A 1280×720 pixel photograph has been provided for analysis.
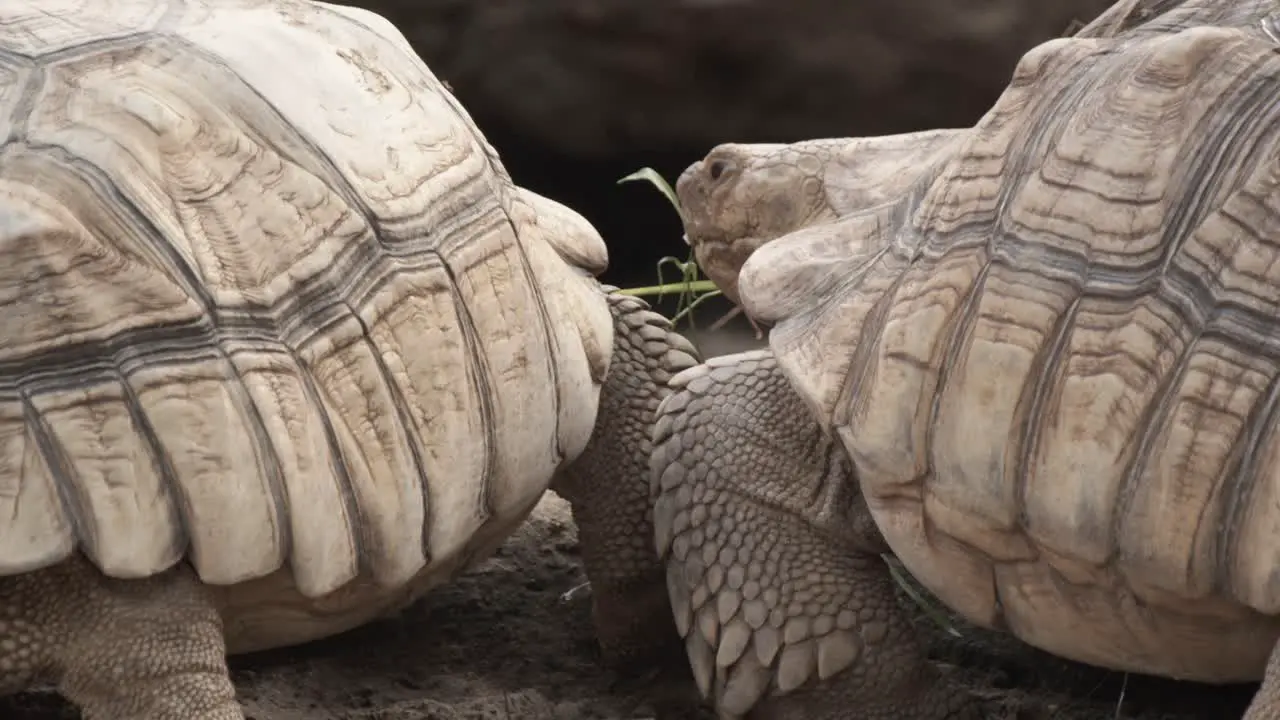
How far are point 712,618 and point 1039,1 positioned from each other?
8.54 ft

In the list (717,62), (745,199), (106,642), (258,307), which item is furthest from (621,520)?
(717,62)

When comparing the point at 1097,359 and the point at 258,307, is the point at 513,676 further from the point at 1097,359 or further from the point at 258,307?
the point at 1097,359

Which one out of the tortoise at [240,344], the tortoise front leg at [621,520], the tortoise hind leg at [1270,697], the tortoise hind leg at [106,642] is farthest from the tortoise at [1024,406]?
the tortoise hind leg at [106,642]

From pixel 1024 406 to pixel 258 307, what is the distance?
3.18ft

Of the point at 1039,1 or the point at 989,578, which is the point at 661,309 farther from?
the point at 989,578

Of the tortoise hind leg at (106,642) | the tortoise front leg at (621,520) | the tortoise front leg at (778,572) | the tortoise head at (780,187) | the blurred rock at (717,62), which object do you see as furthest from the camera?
the blurred rock at (717,62)

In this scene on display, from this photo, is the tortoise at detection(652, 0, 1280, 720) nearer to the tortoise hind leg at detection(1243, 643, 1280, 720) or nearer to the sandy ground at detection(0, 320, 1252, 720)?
the tortoise hind leg at detection(1243, 643, 1280, 720)

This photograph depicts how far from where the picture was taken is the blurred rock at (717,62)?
15.7 feet

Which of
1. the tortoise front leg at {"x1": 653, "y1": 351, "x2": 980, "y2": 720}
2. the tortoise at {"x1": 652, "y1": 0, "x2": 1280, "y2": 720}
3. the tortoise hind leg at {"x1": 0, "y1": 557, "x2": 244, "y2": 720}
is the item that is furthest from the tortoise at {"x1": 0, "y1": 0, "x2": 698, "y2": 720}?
the tortoise at {"x1": 652, "y1": 0, "x2": 1280, "y2": 720}

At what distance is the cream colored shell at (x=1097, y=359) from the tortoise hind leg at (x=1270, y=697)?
0.08 metres

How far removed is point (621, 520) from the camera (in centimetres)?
295

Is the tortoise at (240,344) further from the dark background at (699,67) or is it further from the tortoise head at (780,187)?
the dark background at (699,67)

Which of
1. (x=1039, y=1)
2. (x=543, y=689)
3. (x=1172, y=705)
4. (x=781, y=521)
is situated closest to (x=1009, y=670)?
(x=1172, y=705)

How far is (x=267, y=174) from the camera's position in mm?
2312
